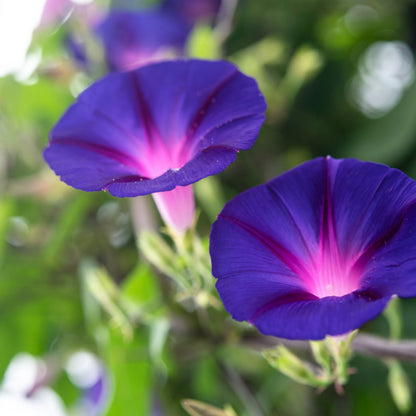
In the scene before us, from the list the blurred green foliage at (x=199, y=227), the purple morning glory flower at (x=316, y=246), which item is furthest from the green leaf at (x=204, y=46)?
the purple morning glory flower at (x=316, y=246)

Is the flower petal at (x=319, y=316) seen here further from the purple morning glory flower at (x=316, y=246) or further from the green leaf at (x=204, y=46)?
the green leaf at (x=204, y=46)

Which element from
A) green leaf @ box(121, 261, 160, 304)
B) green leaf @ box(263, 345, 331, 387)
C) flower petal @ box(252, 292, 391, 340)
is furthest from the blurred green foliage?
flower petal @ box(252, 292, 391, 340)

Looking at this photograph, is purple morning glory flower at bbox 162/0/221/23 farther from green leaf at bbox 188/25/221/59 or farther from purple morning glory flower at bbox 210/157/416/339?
purple morning glory flower at bbox 210/157/416/339

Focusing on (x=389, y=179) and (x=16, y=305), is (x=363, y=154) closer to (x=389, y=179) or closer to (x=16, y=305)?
(x=389, y=179)

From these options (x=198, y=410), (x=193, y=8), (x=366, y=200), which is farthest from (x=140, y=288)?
(x=193, y=8)

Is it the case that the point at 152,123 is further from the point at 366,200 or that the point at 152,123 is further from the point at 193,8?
the point at 193,8
